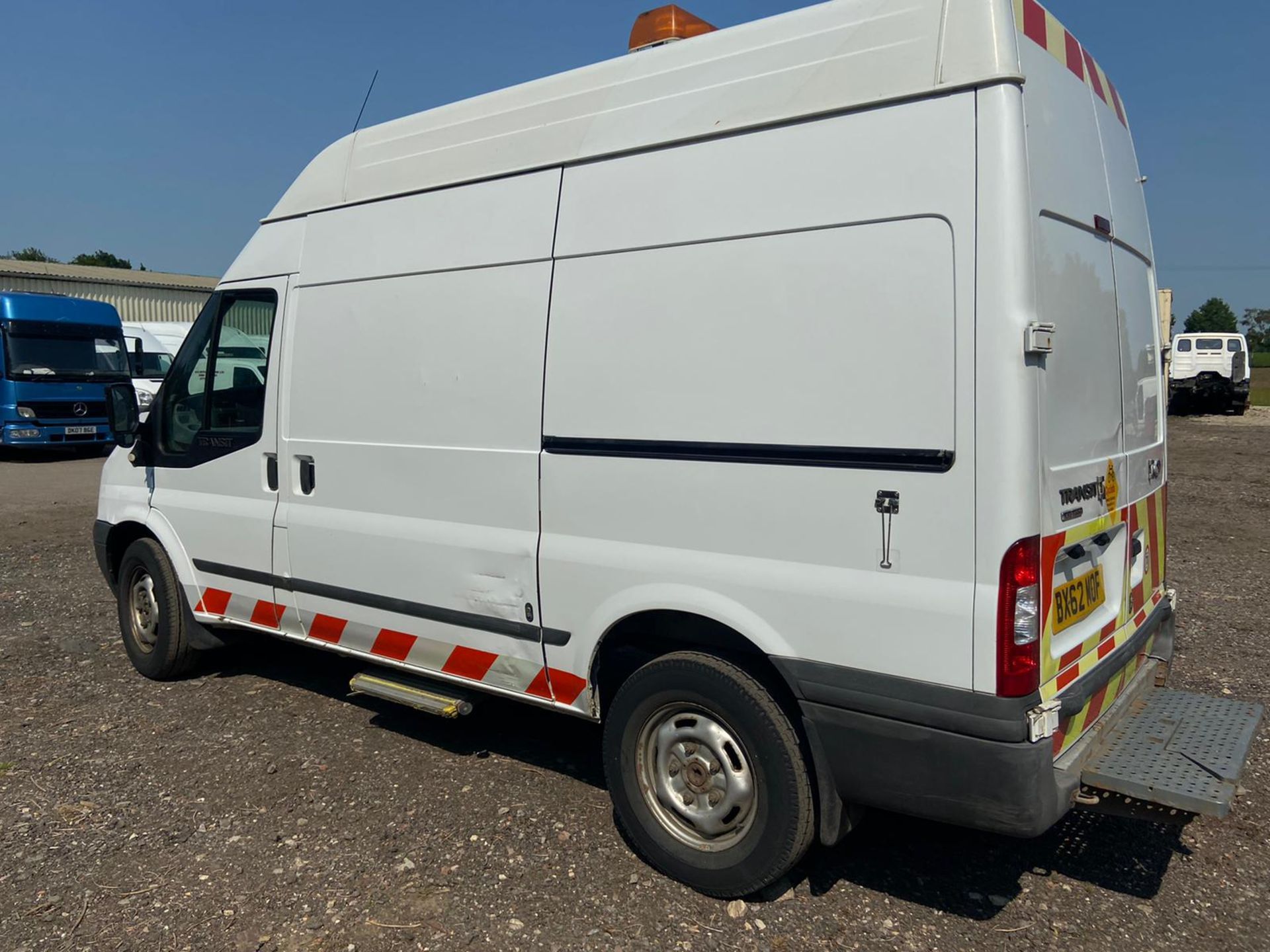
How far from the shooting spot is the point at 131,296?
33.6 m

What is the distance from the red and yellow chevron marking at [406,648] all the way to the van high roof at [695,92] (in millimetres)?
1924

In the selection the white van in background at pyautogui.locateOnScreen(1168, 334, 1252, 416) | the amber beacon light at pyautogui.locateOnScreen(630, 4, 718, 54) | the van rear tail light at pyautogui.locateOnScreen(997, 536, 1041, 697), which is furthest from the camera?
the white van in background at pyautogui.locateOnScreen(1168, 334, 1252, 416)

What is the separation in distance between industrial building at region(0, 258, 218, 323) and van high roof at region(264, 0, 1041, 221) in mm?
27949

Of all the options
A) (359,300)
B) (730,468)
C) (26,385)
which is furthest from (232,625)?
(26,385)

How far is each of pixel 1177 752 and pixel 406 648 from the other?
2.98 meters

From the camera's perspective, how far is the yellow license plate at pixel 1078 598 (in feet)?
9.78

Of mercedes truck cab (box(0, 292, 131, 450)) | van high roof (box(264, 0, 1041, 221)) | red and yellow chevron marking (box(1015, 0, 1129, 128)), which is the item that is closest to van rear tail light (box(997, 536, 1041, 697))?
van high roof (box(264, 0, 1041, 221))

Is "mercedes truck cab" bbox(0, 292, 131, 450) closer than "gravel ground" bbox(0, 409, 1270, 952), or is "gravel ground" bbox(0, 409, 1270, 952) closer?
"gravel ground" bbox(0, 409, 1270, 952)

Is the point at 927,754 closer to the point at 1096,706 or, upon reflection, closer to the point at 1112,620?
the point at 1096,706

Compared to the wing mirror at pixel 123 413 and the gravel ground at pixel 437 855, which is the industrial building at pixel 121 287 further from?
the gravel ground at pixel 437 855

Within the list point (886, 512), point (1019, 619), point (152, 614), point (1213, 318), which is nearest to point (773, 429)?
point (886, 512)

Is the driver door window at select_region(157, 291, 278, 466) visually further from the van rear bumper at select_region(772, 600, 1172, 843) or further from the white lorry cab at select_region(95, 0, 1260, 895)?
the van rear bumper at select_region(772, 600, 1172, 843)

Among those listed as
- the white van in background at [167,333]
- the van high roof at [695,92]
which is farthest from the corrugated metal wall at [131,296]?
the van high roof at [695,92]

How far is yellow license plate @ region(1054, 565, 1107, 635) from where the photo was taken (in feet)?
9.78
